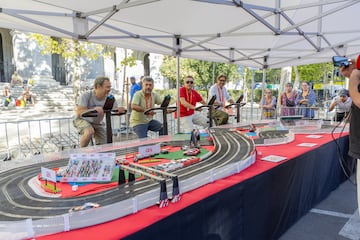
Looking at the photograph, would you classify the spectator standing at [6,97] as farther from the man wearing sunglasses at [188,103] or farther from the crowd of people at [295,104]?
the crowd of people at [295,104]

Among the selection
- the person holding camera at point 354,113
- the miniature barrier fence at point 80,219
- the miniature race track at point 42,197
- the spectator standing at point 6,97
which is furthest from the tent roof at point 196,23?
the spectator standing at point 6,97

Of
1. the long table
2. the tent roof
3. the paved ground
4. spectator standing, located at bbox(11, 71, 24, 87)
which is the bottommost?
the paved ground

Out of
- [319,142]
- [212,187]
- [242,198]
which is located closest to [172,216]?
[212,187]

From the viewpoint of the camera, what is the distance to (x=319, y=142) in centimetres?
349

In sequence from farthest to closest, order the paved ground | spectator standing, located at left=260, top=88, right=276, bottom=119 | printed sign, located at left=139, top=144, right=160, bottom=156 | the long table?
spectator standing, located at left=260, top=88, right=276, bottom=119 → the paved ground → printed sign, located at left=139, top=144, right=160, bottom=156 → the long table

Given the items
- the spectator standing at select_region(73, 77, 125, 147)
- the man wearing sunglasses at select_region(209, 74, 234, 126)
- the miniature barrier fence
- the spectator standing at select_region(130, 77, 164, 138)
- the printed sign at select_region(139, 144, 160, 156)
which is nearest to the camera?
the miniature barrier fence

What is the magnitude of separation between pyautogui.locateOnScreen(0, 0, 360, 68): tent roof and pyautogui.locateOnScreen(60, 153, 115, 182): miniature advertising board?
1.60m

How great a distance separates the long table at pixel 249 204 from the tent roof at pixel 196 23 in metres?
1.72

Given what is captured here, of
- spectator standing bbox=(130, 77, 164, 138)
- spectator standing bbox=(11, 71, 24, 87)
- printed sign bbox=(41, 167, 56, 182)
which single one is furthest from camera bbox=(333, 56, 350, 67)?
spectator standing bbox=(11, 71, 24, 87)

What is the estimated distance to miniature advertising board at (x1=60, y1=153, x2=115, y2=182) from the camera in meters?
1.99

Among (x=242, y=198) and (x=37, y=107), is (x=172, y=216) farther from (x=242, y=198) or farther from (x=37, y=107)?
(x=37, y=107)

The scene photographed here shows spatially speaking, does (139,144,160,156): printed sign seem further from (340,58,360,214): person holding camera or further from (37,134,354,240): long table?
(340,58,360,214): person holding camera

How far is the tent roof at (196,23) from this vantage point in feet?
10.4

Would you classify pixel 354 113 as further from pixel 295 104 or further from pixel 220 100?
pixel 295 104
